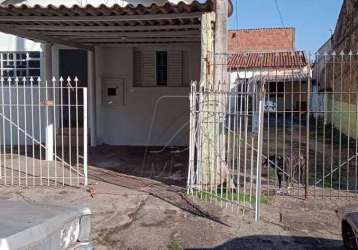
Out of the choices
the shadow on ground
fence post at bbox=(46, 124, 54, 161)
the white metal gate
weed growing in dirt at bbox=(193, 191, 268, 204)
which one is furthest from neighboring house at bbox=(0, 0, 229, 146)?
the shadow on ground

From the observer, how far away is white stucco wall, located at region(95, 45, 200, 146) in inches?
539

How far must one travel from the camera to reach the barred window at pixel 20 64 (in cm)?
1419

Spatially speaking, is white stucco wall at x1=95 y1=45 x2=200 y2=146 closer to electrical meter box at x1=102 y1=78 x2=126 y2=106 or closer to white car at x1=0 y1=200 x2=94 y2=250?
electrical meter box at x1=102 y1=78 x2=126 y2=106

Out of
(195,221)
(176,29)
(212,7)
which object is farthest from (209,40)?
(195,221)

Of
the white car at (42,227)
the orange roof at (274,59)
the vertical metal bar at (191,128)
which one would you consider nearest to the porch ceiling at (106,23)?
the orange roof at (274,59)

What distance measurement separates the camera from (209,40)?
815 centimetres

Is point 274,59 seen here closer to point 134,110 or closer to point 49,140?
point 134,110

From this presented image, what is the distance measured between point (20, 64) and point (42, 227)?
39.0ft

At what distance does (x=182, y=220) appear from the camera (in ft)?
21.9

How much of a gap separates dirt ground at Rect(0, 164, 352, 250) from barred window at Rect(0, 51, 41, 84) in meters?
6.45

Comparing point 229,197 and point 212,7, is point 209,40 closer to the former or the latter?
point 212,7

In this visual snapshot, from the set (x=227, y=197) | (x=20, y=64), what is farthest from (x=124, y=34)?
(x=227, y=197)

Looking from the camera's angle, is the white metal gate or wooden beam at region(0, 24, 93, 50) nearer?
the white metal gate

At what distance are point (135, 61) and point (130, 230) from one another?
8.34m
